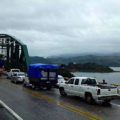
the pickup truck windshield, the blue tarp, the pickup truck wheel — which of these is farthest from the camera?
the blue tarp

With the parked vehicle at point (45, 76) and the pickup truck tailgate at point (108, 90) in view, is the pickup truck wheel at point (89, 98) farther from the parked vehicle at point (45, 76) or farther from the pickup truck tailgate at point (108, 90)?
the parked vehicle at point (45, 76)

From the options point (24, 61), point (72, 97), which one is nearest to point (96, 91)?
point (72, 97)

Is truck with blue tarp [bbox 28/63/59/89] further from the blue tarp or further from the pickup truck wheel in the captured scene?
the pickup truck wheel

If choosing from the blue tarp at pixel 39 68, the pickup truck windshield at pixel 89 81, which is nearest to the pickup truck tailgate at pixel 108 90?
the pickup truck windshield at pixel 89 81

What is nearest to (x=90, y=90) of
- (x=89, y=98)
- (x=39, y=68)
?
(x=89, y=98)

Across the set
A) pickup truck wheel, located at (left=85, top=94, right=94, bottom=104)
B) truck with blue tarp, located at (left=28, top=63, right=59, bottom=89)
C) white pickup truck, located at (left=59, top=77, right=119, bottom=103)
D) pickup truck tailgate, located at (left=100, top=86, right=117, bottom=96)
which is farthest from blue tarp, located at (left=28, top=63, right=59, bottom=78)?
pickup truck tailgate, located at (left=100, top=86, right=117, bottom=96)

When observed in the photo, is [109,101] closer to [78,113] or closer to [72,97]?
[72,97]

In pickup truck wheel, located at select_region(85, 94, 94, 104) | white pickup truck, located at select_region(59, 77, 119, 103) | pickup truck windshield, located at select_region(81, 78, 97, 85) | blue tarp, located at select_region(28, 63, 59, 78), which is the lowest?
pickup truck wheel, located at select_region(85, 94, 94, 104)

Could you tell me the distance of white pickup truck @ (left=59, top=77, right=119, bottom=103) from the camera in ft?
71.8

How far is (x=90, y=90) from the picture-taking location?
2262 centimetres

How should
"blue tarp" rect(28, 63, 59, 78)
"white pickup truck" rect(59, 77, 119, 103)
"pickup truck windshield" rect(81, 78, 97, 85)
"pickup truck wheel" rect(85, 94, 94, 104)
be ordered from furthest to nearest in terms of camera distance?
"blue tarp" rect(28, 63, 59, 78) < "pickup truck windshield" rect(81, 78, 97, 85) < "pickup truck wheel" rect(85, 94, 94, 104) < "white pickup truck" rect(59, 77, 119, 103)

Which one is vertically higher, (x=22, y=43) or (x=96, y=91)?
(x=22, y=43)

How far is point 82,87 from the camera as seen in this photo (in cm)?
2380

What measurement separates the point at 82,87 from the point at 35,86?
1219cm
